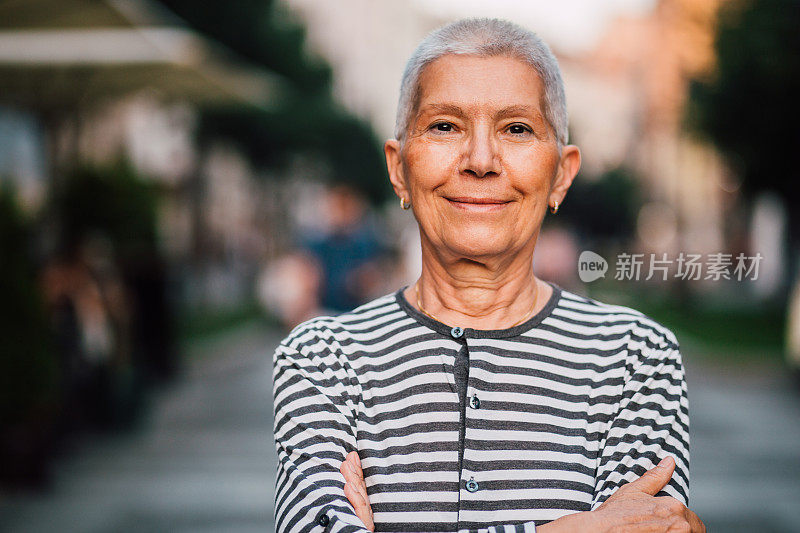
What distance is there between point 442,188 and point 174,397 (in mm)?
8871

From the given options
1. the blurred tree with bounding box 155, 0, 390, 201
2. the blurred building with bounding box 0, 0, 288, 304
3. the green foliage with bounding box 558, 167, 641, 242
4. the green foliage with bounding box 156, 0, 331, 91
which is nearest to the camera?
the blurred building with bounding box 0, 0, 288, 304

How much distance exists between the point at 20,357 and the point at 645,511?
206 inches

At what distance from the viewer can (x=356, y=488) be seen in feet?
5.76

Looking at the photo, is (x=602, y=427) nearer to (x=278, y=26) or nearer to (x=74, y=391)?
(x=74, y=391)

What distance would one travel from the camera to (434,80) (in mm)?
1827

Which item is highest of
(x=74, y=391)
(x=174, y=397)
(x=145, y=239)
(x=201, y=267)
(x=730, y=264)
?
(x=730, y=264)

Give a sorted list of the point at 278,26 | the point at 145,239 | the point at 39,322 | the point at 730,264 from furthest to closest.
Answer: the point at 278,26, the point at 145,239, the point at 39,322, the point at 730,264

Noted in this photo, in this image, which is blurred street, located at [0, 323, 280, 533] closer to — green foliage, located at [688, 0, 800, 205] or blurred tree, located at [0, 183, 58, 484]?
blurred tree, located at [0, 183, 58, 484]

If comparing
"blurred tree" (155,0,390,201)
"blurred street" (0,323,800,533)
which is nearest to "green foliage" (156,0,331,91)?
"blurred tree" (155,0,390,201)

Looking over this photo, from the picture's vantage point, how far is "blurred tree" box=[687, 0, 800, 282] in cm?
1048

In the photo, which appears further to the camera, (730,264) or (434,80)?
(730,264)

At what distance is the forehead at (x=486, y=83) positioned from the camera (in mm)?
1787

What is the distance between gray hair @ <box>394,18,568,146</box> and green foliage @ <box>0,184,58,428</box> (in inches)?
191

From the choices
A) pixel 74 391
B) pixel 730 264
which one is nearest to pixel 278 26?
pixel 74 391
